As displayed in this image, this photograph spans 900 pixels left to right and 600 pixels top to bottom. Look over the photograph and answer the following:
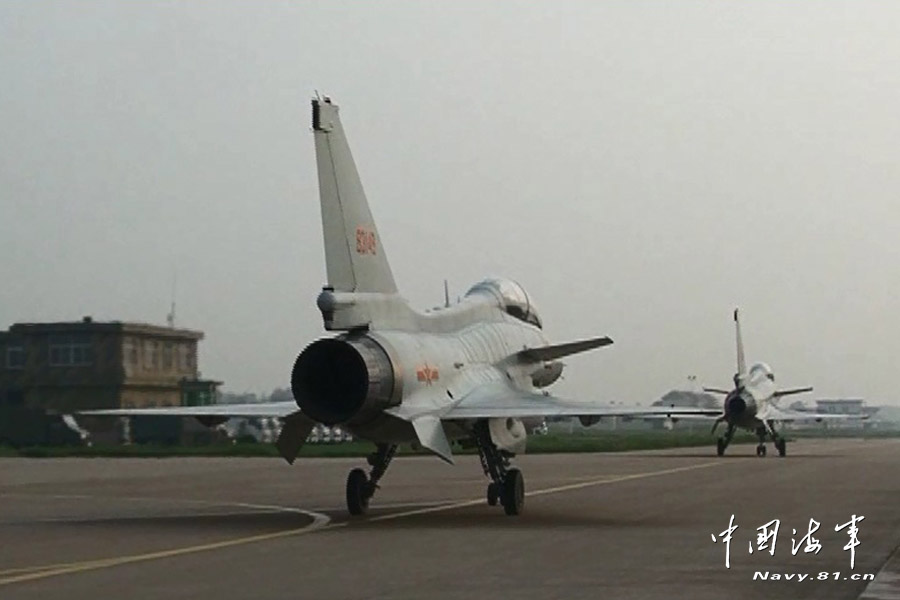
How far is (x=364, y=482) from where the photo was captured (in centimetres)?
2278

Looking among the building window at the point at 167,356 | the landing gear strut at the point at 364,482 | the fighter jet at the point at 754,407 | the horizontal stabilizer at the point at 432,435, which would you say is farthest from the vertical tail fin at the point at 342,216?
the building window at the point at 167,356

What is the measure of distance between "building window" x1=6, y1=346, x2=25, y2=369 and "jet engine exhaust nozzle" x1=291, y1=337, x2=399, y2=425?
207 feet

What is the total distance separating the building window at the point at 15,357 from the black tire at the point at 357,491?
199 feet

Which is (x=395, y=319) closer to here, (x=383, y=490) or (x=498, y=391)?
(x=498, y=391)

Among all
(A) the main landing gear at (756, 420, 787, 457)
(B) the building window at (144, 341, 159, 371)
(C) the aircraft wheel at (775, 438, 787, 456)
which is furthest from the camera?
(B) the building window at (144, 341, 159, 371)

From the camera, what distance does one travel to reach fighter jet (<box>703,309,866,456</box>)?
5603cm

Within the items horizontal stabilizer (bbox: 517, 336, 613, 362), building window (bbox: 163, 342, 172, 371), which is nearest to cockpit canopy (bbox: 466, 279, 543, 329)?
horizontal stabilizer (bbox: 517, 336, 613, 362)

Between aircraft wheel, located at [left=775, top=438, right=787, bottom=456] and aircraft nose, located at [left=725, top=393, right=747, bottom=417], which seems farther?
aircraft wheel, located at [left=775, top=438, right=787, bottom=456]

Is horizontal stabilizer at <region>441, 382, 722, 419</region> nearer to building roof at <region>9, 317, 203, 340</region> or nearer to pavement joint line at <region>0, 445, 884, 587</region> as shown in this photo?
pavement joint line at <region>0, 445, 884, 587</region>

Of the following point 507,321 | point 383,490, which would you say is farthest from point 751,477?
point 507,321

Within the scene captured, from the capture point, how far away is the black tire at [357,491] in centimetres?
2269

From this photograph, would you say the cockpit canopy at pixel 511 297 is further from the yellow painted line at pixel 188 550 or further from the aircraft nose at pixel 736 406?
the aircraft nose at pixel 736 406

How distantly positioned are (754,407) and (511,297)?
31.6 m

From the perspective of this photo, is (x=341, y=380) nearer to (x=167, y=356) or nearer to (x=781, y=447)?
(x=781, y=447)
